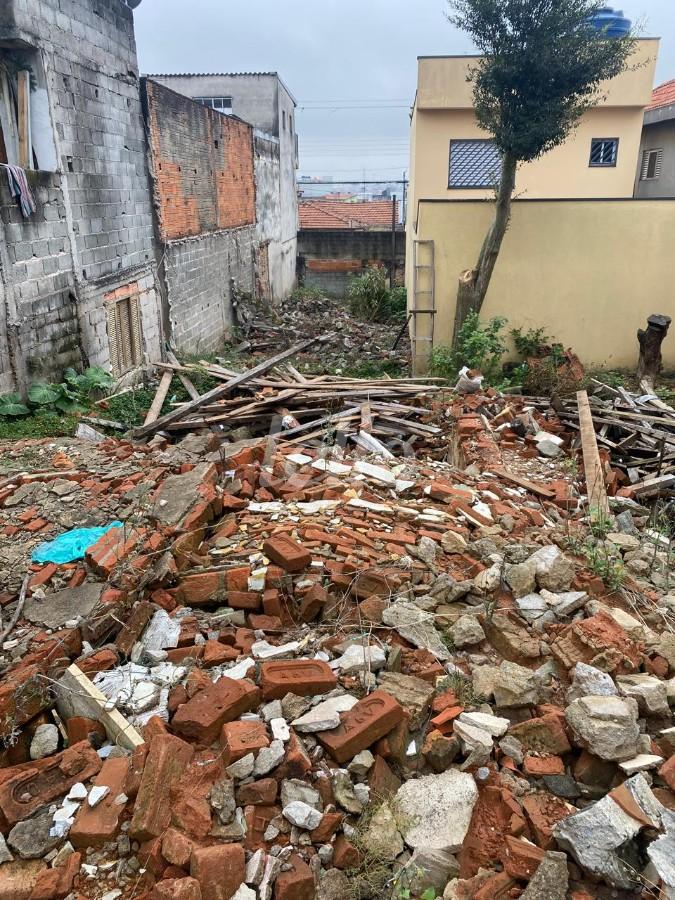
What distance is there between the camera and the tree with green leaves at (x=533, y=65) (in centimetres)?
882

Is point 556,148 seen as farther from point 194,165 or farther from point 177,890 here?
point 177,890

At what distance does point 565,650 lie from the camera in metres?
3.50

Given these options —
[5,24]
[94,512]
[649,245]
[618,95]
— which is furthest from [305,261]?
[94,512]

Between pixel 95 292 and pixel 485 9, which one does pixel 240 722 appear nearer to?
pixel 95 292

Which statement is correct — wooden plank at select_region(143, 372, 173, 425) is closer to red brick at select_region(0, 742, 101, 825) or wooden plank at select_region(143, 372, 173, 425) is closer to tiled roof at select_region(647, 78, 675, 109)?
red brick at select_region(0, 742, 101, 825)

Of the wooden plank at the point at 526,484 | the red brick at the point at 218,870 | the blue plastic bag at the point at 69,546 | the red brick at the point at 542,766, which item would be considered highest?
the blue plastic bag at the point at 69,546

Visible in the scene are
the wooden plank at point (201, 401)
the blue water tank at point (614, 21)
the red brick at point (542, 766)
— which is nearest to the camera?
the red brick at point (542, 766)

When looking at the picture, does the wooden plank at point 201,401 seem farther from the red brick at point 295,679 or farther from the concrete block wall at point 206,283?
the red brick at point 295,679

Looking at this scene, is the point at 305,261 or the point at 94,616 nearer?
the point at 94,616

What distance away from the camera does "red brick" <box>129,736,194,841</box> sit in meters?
2.45

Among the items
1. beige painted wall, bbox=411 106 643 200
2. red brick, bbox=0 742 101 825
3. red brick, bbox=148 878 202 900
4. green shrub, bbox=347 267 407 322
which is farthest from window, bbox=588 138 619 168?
red brick, bbox=148 878 202 900

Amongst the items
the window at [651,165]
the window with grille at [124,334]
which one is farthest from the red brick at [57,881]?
the window at [651,165]

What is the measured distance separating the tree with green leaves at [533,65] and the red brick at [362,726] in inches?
362

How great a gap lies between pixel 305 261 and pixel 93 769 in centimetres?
2140
